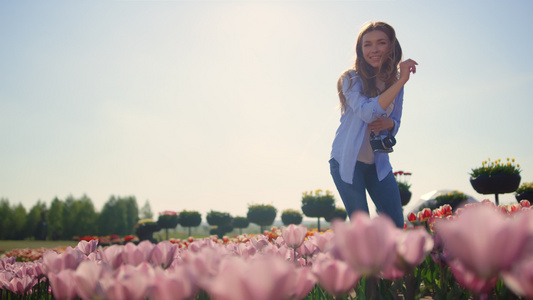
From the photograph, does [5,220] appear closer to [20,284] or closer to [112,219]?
[112,219]

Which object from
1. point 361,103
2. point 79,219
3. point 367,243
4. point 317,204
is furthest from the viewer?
point 79,219

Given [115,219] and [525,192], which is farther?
[115,219]

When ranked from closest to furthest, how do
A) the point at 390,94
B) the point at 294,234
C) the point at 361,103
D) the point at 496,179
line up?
the point at 294,234 < the point at 390,94 < the point at 361,103 < the point at 496,179

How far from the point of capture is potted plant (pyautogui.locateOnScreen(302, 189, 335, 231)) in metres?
17.3

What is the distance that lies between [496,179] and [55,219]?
61535 mm

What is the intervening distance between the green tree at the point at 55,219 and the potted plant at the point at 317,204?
168 ft

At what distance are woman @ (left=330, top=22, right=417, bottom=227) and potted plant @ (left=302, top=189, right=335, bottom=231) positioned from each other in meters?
13.6

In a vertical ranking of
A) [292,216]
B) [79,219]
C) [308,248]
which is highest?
[308,248]

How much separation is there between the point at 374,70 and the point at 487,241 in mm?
3467

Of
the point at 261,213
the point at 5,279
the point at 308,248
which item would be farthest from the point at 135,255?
the point at 261,213

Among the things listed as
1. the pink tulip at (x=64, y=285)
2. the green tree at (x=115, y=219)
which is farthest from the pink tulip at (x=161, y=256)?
the green tree at (x=115, y=219)

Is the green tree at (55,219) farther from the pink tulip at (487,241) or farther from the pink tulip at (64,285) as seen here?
the pink tulip at (487,241)

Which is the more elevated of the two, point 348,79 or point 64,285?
point 348,79

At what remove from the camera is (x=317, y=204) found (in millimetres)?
17312
